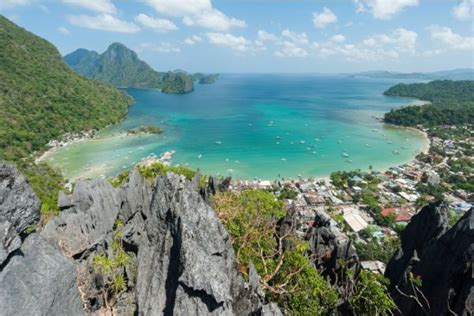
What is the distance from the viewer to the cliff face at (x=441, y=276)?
7.87 meters

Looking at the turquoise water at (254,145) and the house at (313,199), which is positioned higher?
the turquoise water at (254,145)

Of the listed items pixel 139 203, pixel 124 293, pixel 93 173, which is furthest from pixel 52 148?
pixel 124 293

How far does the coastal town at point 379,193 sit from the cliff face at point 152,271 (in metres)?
20.9

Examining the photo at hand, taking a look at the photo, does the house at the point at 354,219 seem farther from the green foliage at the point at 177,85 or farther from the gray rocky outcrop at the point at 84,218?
the green foliage at the point at 177,85

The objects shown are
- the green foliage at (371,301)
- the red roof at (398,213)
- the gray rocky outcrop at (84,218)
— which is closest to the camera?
the green foliage at (371,301)

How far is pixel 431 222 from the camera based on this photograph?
1139cm

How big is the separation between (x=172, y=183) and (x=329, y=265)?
Answer: 315 inches

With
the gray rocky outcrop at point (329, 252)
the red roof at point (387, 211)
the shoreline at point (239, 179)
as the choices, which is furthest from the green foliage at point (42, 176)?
the red roof at point (387, 211)

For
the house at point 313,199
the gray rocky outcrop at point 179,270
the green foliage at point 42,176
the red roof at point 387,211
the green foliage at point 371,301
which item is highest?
the gray rocky outcrop at point 179,270

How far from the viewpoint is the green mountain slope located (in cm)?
5209

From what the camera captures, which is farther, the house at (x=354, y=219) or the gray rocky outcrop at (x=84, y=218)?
the house at (x=354, y=219)

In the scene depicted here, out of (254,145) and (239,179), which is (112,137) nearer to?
(254,145)

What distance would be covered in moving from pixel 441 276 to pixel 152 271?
8.08 m

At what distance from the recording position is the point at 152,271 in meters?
6.35
